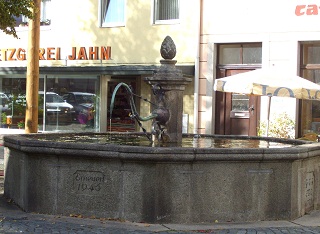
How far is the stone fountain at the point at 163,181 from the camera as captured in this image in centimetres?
864

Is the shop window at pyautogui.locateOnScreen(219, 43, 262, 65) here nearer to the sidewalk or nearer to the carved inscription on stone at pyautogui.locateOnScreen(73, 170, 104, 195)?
the sidewalk

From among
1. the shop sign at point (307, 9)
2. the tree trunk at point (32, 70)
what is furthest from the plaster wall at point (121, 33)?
the tree trunk at point (32, 70)

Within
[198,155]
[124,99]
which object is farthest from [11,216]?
[124,99]

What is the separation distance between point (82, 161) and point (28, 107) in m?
9.58

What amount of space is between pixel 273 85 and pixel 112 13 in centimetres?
873

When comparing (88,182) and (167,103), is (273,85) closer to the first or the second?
(167,103)

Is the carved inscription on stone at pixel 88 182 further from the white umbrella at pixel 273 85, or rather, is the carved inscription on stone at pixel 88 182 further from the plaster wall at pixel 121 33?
the plaster wall at pixel 121 33

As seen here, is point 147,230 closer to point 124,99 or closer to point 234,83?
point 234,83

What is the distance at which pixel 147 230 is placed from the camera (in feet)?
27.0

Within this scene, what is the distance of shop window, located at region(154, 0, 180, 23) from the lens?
20.8 meters

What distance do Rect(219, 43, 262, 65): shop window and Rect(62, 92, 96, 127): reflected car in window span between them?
474 cm

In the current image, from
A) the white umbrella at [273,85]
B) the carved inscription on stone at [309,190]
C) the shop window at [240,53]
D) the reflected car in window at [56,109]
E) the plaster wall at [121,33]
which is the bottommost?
the carved inscription on stone at [309,190]

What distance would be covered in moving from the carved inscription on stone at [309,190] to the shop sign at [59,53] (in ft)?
42.2

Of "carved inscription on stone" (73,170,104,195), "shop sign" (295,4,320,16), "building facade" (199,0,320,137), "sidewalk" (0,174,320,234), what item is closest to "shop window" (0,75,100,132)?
"building facade" (199,0,320,137)
